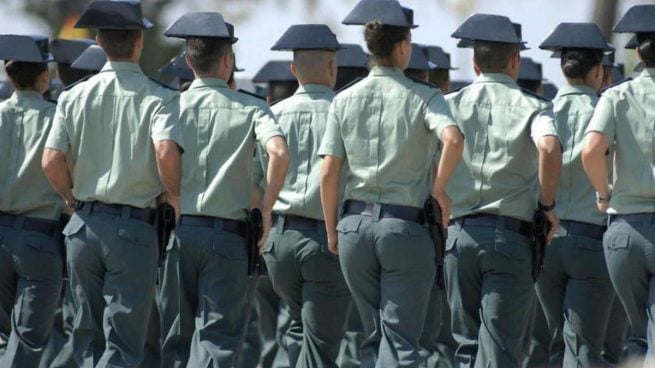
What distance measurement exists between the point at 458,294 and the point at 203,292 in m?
1.46

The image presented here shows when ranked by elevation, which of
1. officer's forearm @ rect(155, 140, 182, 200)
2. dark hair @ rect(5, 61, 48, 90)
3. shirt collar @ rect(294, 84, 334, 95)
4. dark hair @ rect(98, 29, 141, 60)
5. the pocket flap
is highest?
dark hair @ rect(98, 29, 141, 60)

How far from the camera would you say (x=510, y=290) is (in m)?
9.45

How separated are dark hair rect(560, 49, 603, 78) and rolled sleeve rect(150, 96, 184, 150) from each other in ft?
7.94

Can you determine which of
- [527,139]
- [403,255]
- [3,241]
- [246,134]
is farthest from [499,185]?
[3,241]

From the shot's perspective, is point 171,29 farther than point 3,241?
No

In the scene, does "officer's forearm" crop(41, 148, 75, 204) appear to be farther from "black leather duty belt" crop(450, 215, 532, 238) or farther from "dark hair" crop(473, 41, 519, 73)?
"dark hair" crop(473, 41, 519, 73)

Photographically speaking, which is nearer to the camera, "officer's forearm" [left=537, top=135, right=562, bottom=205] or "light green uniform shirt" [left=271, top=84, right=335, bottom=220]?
"officer's forearm" [left=537, top=135, right=562, bottom=205]

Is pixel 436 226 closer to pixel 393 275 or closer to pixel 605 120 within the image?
pixel 393 275

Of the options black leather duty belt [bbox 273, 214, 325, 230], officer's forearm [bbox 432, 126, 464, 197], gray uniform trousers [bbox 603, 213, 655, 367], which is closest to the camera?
officer's forearm [bbox 432, 126, 464, 197]

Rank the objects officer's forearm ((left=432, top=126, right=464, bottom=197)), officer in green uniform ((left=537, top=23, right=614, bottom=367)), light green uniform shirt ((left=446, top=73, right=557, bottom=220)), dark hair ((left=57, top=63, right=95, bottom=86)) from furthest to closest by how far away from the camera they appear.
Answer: dark hair ((left=57, top=63, right=95, bottom=86)) → officer in green uniform ((left=537, top=23, right=614, bottom=367)) → light green uniform shirt ((left=446, top=73, right=557, bottom=220)) → officer's forearm ((left=432, top=126, right=464, bottom=197))

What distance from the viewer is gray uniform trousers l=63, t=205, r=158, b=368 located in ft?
30.5

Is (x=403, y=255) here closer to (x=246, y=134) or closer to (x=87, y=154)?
(x=246, y=134)

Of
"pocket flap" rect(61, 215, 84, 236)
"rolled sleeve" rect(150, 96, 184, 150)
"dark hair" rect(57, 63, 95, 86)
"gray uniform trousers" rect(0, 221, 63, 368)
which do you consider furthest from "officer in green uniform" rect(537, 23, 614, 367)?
"dark hair" rect(57, 63, 95, 86)

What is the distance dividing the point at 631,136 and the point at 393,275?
149 cm
